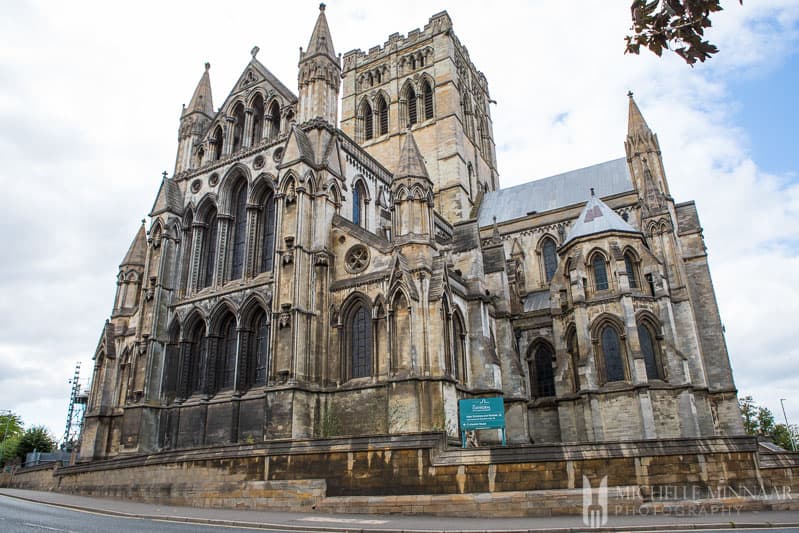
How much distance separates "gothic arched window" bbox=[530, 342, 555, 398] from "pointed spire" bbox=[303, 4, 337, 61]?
1658 cm

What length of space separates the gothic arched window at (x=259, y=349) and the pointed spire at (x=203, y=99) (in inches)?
508

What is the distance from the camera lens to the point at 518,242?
1328 inches

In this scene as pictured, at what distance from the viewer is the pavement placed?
9.28 metres

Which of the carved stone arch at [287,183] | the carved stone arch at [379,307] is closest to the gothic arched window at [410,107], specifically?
the carved stone arch at [287,183]

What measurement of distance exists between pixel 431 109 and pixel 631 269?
20844 mm

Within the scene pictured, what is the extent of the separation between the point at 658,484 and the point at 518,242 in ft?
75.6

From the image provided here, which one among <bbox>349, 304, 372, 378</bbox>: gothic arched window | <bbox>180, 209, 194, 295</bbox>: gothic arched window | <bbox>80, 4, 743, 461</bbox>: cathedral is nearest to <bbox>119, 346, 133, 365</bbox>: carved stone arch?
<bbox>80, 4, 743, 461</bbox>: cathedral

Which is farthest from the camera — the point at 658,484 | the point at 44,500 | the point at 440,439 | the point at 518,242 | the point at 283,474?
the point at 518,242

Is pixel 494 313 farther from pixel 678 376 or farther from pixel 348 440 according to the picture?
pixel 348 440

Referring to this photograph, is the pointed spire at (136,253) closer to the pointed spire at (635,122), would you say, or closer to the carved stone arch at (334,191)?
the carved stone arch at (334,191)

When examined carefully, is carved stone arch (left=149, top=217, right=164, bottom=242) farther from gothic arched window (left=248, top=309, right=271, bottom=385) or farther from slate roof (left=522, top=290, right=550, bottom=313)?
slate roof (left=522, top=290, right=550, bottom=313)

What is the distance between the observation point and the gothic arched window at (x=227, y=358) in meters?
23.4

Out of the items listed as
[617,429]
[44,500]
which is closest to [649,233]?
[617,429]

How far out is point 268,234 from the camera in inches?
979
